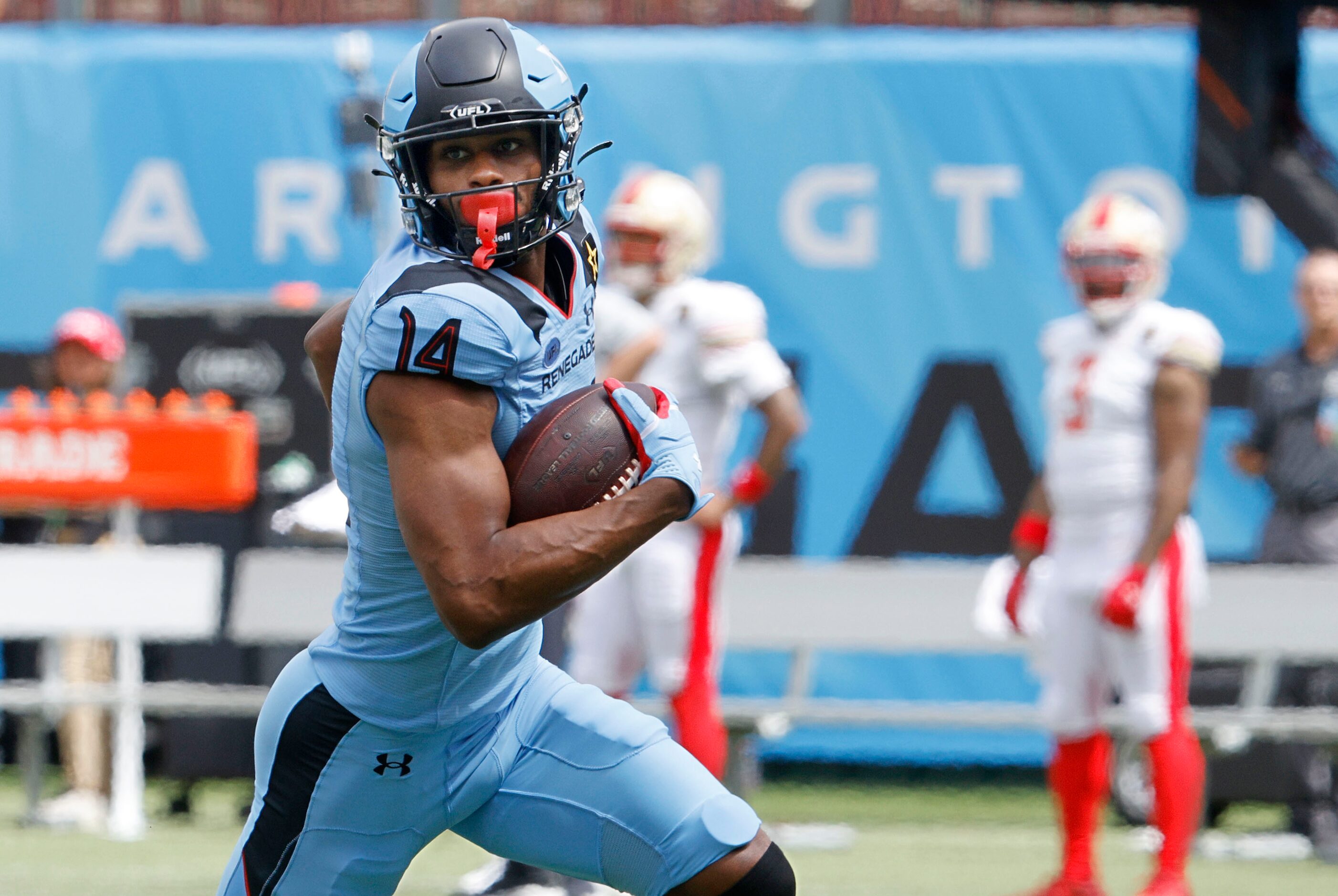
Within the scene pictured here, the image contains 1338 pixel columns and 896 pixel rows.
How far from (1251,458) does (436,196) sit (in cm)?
499

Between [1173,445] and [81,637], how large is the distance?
3.95 m

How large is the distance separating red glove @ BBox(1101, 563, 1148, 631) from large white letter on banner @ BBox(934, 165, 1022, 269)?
3.17 metres

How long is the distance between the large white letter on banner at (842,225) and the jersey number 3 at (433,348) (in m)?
5.79

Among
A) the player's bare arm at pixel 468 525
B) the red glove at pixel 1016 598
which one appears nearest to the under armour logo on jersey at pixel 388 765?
the player's bare arm at pixel 468 525

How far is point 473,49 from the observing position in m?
2.72

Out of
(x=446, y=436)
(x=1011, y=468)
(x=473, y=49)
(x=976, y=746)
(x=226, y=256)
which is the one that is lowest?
(x=976, y=746)

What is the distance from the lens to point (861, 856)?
20.4 ft

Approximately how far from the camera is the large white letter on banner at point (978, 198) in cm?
814

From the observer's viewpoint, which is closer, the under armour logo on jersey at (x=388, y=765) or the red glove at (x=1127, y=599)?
the under armour logo on jersey at (x=388, y=765)

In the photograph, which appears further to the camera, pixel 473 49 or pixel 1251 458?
pixel 1251 458

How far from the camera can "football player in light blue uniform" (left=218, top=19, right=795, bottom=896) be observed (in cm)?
254

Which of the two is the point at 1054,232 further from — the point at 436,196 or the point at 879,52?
the point at 436,196

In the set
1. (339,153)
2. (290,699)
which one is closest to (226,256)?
(339,153)

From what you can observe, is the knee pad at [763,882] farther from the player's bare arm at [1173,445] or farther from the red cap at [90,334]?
the red cap at [90,334]
